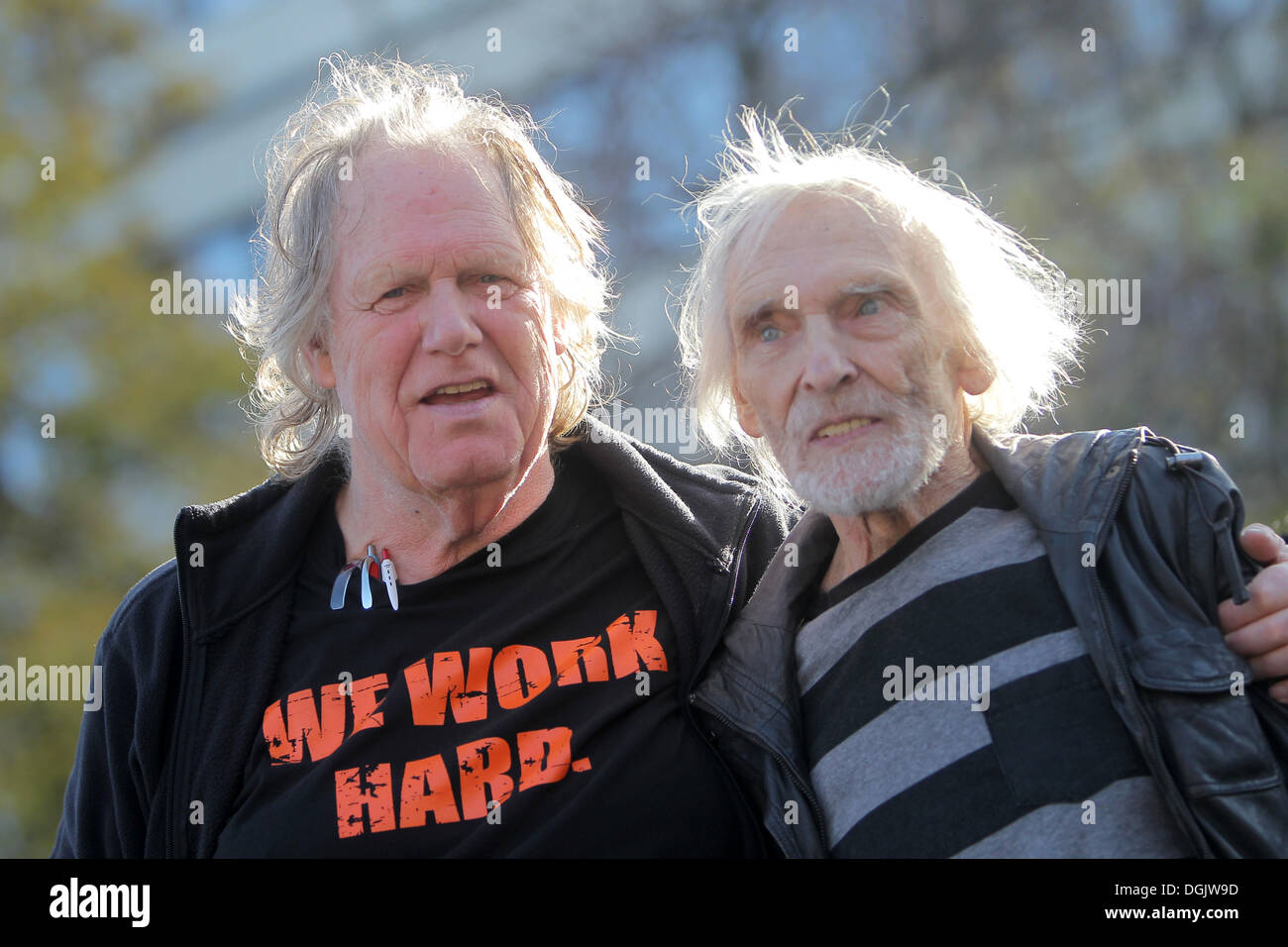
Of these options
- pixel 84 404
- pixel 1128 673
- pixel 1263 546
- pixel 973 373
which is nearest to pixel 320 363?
pixel 973 373

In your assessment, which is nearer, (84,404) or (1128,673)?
(1128,673)

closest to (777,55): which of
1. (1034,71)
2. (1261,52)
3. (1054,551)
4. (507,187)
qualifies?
(1034,71)

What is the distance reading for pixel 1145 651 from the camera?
1942 millimetres

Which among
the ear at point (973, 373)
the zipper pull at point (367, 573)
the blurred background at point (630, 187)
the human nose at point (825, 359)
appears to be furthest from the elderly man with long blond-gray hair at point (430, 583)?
the blurred background at point (630, 187)

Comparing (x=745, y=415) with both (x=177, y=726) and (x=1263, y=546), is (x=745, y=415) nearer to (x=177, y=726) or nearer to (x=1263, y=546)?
(x=1263, y=546)

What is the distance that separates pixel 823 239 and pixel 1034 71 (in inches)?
328

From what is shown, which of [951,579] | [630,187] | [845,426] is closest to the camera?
[951,579]

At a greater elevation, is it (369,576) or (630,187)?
(630,187)

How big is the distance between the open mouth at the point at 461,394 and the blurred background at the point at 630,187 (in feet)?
18.4

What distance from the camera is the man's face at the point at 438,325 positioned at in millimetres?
2506

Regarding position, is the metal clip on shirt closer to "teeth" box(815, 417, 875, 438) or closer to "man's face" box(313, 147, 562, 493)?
"man's face" box(313, 147, 562, 493)

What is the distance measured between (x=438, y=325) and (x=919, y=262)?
1007 mm

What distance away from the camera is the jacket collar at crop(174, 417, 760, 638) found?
2590 mm
